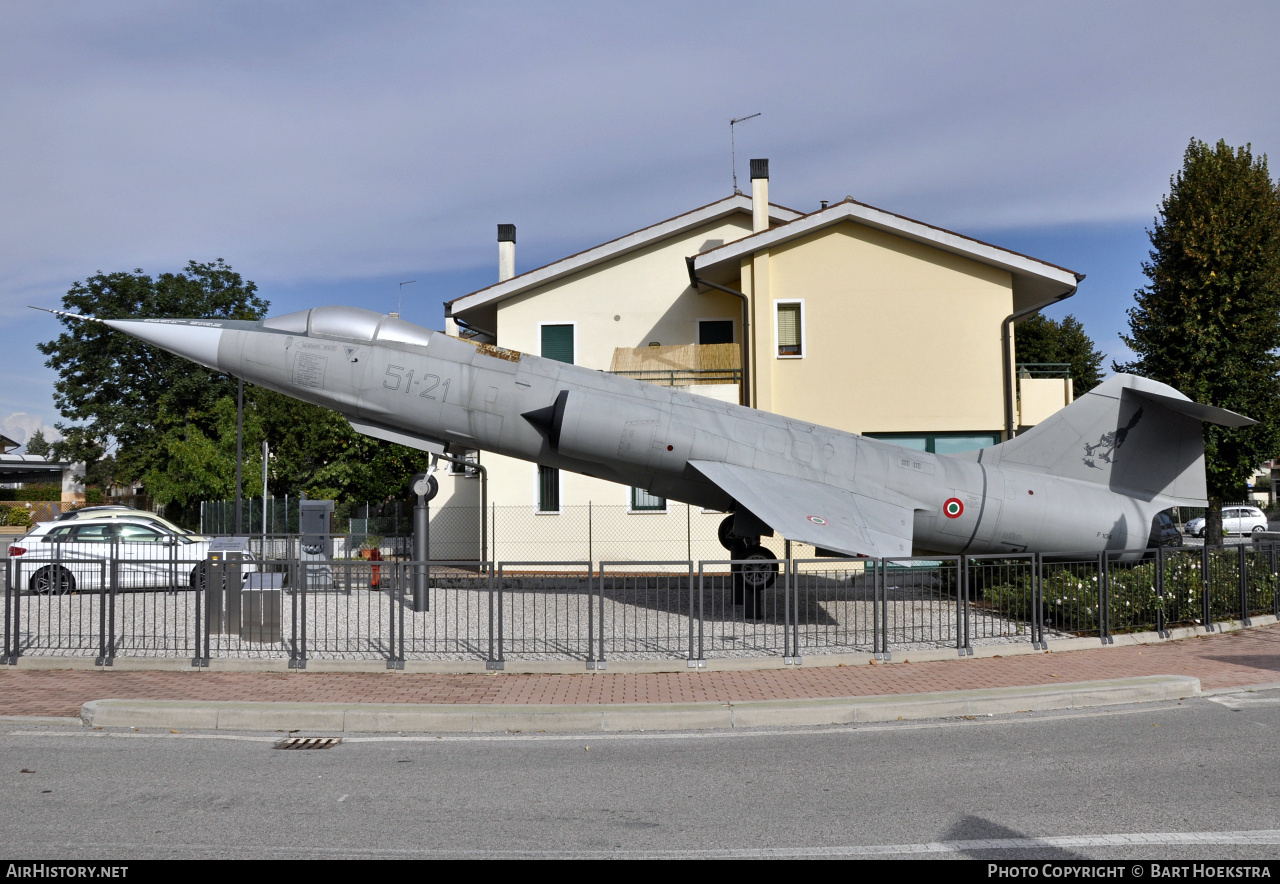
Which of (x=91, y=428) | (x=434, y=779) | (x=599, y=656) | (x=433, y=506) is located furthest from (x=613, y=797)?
(x=91, y=428)

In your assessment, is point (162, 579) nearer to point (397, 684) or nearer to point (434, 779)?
point (397, 684)

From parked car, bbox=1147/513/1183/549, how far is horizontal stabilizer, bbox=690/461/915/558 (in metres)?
4.72

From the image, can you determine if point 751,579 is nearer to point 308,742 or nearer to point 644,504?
point 308,742

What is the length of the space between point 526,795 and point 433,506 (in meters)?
20.9

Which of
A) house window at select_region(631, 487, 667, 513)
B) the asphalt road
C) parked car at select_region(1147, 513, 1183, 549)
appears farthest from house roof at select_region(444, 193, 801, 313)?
the asphalt road

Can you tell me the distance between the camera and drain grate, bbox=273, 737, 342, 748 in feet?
25.7

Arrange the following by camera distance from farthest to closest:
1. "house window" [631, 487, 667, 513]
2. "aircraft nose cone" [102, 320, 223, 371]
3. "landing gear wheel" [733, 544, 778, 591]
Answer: "house window" [631, 487, 667, 513], "aircraft nose cone" [102, 320, 223, 371], "landing gear wheel" [733, 544, 778, 591]

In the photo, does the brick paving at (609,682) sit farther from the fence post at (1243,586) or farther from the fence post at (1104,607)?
the fence post at (1243,586)

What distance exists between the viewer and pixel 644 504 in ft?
73.5

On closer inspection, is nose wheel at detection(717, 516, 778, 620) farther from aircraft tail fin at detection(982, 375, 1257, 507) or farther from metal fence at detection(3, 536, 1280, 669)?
aircraft tail fin at detection(982, 375, 1257, 507)

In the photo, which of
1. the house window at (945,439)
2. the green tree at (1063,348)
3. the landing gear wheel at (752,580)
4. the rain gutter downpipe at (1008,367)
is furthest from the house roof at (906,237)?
the green tree at (1063,348)

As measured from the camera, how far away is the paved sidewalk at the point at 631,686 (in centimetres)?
887

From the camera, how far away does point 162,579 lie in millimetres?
11773

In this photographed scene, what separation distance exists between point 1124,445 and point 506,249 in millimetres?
18930
